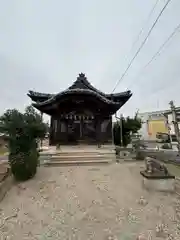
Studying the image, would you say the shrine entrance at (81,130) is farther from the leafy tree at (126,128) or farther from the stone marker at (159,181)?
the stone marker at (159,181)

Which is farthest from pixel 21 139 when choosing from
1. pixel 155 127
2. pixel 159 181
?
pixel 155 127

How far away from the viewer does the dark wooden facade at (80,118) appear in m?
9.60

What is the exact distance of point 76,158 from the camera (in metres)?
7.22

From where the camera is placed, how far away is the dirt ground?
2.51m

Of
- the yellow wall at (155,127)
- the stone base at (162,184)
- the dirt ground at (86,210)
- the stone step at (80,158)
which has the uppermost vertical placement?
the yellow wall at (155,127)

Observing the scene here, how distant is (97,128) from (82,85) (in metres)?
3.44

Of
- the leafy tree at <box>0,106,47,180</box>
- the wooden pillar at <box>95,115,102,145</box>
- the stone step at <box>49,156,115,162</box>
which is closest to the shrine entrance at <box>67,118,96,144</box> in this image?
the wooden pillar at <box>95,115,102,145</box>

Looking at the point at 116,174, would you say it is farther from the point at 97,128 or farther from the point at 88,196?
the point at 97,128

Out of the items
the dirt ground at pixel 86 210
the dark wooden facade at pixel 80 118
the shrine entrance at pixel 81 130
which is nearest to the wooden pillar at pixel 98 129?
the dark wooden facade at pixel 80 118

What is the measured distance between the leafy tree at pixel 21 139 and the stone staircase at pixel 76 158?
1.93 m

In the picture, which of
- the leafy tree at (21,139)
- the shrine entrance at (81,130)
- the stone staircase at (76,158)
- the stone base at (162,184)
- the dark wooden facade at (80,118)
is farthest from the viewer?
the shrine entrance at (81,130)

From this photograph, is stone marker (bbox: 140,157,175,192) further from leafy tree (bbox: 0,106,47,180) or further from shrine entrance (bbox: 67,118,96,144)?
shrine entrance (bbox: 67,118,96,144)

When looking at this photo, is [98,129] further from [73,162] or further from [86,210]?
[86,210]

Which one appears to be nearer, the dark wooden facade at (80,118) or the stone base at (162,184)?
the stone base at (162,184)
